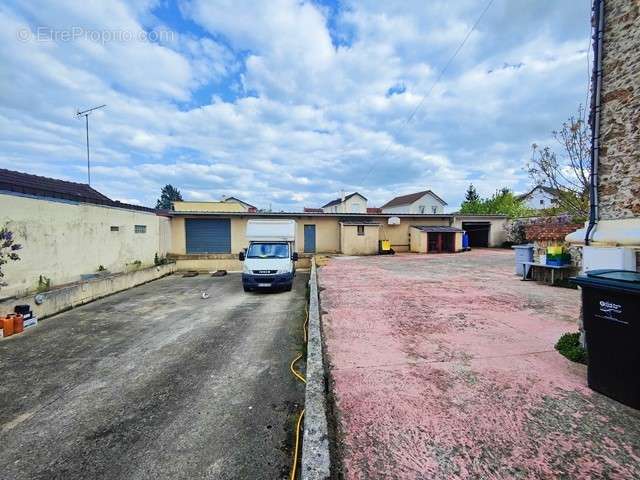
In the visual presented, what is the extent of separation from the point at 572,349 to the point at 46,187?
16743 mm

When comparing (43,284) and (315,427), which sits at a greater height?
(43,284)

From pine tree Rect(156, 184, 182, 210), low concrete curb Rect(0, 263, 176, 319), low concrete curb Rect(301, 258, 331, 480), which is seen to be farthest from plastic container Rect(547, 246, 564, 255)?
pine tree Rect(156, 184, 182, 210)

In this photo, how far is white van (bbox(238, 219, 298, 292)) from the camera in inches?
383

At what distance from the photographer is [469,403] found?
8.88ft

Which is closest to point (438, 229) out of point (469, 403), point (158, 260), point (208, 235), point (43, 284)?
point (208, 235)

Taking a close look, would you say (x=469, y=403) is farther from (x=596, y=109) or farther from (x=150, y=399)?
(x=596, y=109)

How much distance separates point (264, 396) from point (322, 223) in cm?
1789

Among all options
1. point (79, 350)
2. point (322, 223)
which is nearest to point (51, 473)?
point (79, 350)

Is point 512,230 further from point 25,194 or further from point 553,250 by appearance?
point 25,194

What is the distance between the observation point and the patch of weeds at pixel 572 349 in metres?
3.51

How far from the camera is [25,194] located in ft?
24.5

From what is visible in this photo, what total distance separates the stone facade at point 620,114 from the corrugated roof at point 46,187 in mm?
11750

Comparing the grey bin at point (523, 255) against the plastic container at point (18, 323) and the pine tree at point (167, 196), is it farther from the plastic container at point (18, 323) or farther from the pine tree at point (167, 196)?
the pine tree at point (167, 196)

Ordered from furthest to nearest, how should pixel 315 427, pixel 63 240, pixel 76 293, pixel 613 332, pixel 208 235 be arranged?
1. pixel 208 235
2. pixel 63 240
3. pixel 76 293
4. pixel 613 332
5. pixel 315 427
